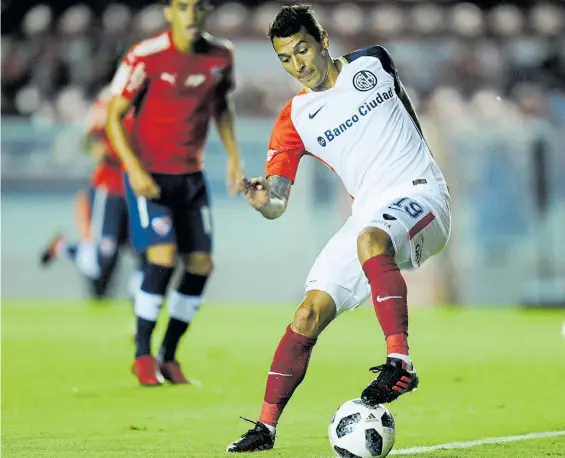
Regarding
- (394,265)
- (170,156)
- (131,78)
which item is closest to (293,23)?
(394,265)

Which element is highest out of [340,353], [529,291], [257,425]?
[257,425]

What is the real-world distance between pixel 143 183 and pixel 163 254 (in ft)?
1.67

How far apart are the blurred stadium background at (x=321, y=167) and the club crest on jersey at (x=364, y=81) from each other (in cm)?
1085

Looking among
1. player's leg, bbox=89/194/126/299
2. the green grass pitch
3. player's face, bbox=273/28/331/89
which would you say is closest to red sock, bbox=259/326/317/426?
the green grass pitch

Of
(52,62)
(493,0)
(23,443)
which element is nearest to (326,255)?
(23,443)

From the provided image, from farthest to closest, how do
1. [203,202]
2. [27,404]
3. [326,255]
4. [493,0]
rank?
[493,0] → [203,202] → [27,404] → [326,255]

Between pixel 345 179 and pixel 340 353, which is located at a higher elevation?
pixel 345 179

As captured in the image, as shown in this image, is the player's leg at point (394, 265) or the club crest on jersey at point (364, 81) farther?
the club crest on jersey at point (364, 81)

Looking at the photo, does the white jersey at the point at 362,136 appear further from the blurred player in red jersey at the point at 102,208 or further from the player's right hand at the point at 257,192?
the blurred player in red jersey at the point at 102,208

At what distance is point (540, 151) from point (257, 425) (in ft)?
41.3

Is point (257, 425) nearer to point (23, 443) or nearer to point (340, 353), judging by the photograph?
point (23, 443)

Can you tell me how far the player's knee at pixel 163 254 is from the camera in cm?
767

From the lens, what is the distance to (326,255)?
514 centimetres

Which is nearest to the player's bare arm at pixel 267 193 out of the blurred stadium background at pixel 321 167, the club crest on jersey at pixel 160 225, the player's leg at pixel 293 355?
the player's leg at pixel 293 355
